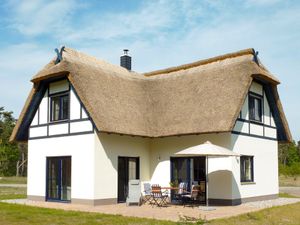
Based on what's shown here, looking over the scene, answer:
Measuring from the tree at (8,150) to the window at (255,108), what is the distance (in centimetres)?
3512

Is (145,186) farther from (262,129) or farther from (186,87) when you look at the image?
(262,129)

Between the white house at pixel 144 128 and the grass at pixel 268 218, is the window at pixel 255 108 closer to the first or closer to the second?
the white house at pixel 144 128

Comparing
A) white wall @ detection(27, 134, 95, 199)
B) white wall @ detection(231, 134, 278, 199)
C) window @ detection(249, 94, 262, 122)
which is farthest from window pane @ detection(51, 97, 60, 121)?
window @ detection(249, 94, 262, 122)

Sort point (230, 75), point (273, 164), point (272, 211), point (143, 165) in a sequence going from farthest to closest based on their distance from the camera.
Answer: point (273, 164) → point (143, 165) → point (230, 75) → point (272, 211)

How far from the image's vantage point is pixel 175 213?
13.1 meters

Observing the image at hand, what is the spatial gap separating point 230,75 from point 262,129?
3.33m

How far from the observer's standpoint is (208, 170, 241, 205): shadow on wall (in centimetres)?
1577

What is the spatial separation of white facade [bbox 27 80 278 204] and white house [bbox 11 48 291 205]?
1.6 inches

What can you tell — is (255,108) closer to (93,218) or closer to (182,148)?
(182,148)

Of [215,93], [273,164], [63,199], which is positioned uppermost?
[215,93]

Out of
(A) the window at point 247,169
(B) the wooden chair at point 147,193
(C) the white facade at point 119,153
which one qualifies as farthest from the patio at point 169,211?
(A) the window at point 247,169

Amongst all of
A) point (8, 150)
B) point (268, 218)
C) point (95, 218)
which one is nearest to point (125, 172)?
point (95, 218)

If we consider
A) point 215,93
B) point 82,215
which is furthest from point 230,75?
point 82,215

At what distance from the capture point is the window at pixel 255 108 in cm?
1792
